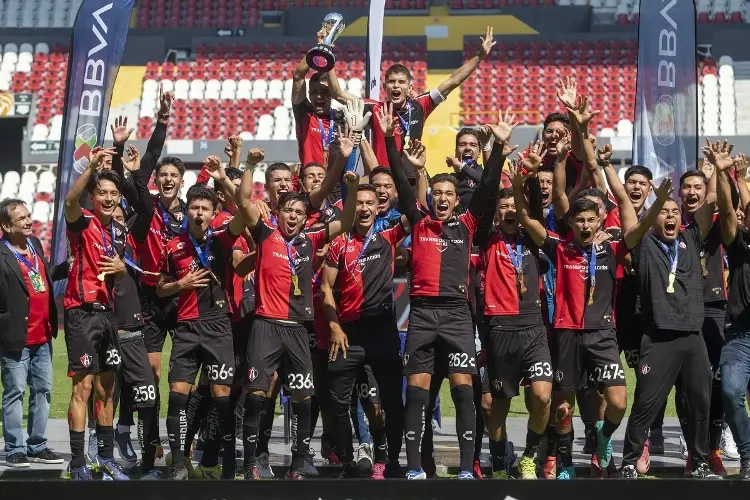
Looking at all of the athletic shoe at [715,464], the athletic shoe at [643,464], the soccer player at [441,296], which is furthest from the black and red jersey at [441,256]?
the athletic shoe at [715,464]

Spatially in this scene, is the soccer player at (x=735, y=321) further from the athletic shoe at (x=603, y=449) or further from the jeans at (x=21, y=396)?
the jeans at (x=21, y=396)

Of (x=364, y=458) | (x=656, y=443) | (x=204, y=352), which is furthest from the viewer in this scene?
A: (x=656, y=443)

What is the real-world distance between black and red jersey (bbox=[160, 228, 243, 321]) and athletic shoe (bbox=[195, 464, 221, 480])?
108 cm

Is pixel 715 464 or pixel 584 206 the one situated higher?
pixel 584 206

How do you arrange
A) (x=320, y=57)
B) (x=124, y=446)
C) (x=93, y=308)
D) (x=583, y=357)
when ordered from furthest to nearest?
(x=124, y=446) → (x=320, y=57) → (x=583, y=357) → (x=93, y=308)

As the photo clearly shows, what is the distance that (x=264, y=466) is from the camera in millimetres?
8062

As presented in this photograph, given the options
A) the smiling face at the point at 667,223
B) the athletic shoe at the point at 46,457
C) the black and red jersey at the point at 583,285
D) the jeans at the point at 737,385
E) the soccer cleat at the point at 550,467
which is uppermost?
the smiling face at the point at 667,223

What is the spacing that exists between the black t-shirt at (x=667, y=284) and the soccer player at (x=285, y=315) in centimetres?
205

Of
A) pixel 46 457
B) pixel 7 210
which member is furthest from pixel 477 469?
pixel 7 210

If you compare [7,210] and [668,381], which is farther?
[7,210]

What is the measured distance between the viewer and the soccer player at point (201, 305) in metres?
7.96

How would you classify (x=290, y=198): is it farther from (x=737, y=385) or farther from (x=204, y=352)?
(x=737, y=385)

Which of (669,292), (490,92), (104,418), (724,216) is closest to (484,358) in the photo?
(669,292)

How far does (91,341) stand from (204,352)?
79 cm
